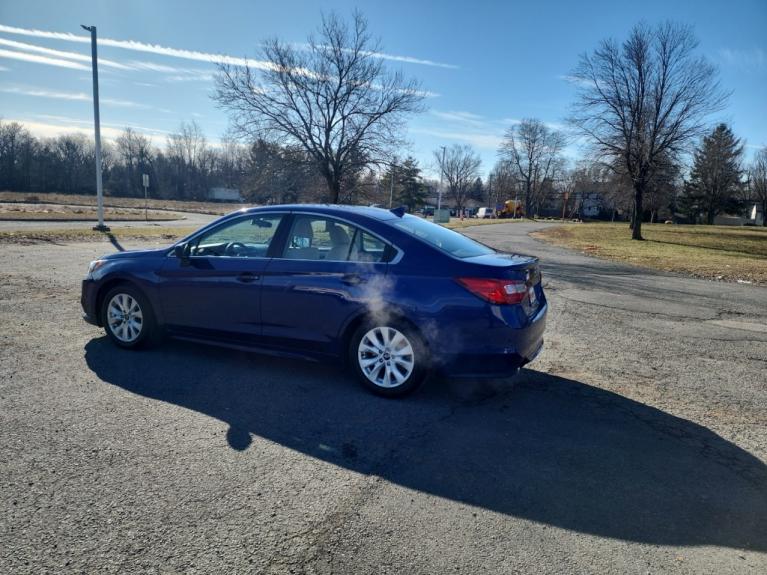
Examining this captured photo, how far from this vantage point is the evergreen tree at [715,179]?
211ft

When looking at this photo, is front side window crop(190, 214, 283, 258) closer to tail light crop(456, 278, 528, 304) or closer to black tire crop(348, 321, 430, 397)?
black tire crop(348, 321, 430, 397)

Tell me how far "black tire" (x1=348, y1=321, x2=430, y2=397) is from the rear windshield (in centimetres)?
83

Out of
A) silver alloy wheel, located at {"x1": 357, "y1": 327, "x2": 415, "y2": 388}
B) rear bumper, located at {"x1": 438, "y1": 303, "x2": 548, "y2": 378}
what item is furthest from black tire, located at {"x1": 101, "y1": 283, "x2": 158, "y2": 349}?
rear bumper, located at {"x1": 438, "y1": 303, "x2": 548, "y2": 378}

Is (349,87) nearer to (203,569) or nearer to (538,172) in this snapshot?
(203,569)

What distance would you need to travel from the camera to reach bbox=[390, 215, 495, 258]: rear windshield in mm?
4453

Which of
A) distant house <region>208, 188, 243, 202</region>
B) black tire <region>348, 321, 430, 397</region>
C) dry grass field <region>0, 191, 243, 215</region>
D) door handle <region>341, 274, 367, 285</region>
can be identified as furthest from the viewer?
distant house <region>208, 188, 243, 202</region>

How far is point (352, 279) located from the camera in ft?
14.2

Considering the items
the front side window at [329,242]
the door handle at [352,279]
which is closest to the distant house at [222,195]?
the front side window at [329,242]

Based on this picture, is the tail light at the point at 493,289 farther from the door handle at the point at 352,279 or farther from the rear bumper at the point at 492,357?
the door handle at the point at 352,279

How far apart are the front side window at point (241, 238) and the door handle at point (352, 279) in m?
0.96

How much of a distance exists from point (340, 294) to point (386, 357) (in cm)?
67

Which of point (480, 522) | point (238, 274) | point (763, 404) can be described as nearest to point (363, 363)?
point (238, 274)

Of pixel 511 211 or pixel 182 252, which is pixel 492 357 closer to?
pixel 182 252

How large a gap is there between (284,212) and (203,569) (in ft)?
10.9
